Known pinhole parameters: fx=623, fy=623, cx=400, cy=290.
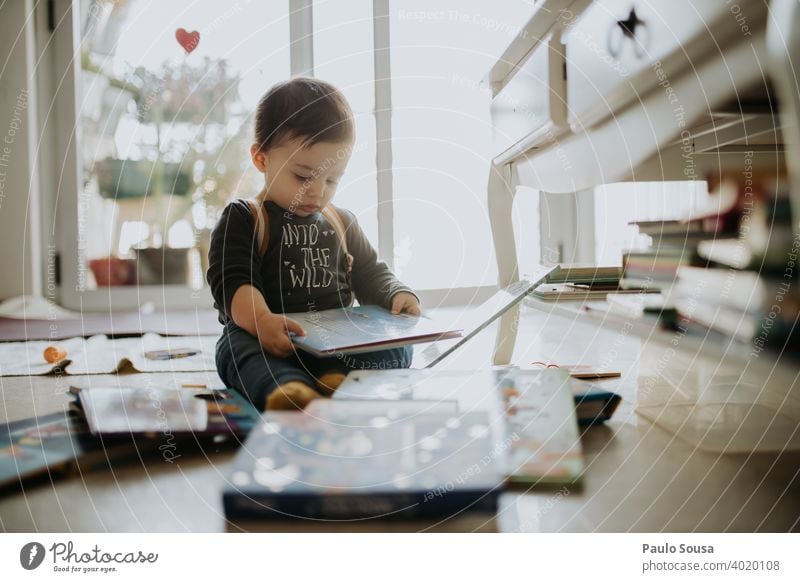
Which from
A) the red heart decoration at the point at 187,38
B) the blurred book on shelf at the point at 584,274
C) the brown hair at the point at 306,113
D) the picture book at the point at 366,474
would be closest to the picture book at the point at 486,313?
the blurred book on shelf at the point at 584,274

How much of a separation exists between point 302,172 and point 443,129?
0.49 feet

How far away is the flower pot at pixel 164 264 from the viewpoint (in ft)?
2.01

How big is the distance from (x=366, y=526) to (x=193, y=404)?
0.19 m

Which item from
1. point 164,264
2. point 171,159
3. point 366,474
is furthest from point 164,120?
point 366,474

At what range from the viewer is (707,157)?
1.53 feet

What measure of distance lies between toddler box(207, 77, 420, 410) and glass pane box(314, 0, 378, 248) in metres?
0.01

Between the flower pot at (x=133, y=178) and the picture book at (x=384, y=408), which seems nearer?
the picture book at (x=384, y=408)

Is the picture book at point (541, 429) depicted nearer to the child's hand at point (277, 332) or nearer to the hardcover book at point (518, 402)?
the hardcover book at point (518, 402)

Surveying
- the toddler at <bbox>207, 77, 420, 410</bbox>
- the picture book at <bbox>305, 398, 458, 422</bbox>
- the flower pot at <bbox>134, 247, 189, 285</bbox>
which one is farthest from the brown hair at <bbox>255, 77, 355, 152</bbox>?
the picture book at <bbox>305, 398, 458, 422</bbox>

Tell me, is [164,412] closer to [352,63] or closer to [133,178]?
[133,178]

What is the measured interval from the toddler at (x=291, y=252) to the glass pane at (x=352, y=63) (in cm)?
1

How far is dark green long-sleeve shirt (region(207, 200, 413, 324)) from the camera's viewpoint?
62 cm

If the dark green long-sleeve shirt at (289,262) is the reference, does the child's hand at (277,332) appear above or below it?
below
